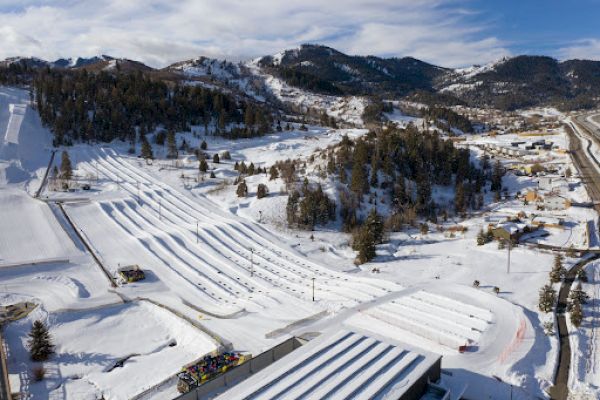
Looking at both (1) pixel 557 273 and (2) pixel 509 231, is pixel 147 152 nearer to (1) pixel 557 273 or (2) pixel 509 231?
(2) pixel 509 231

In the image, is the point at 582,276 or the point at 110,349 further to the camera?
the point at 582,276

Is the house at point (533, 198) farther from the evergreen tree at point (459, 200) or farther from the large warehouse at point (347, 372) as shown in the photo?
the large warehouse at point (347, 372)

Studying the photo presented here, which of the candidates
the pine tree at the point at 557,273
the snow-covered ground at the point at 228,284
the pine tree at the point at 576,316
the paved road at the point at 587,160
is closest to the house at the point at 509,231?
the snow-covered ground at the point at 228,284

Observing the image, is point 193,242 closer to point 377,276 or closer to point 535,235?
point 377,276

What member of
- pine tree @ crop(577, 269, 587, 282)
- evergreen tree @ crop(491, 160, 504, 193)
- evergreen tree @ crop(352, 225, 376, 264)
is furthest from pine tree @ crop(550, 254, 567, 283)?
evergreen tree @ crop(491, 160, 504, 193)

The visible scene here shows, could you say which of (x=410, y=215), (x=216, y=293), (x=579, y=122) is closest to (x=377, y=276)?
(x=216, y=293)

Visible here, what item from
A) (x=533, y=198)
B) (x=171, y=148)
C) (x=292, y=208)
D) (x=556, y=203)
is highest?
(x=171, y=148)

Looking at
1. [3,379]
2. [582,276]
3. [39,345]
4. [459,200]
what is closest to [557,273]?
[582,276]
